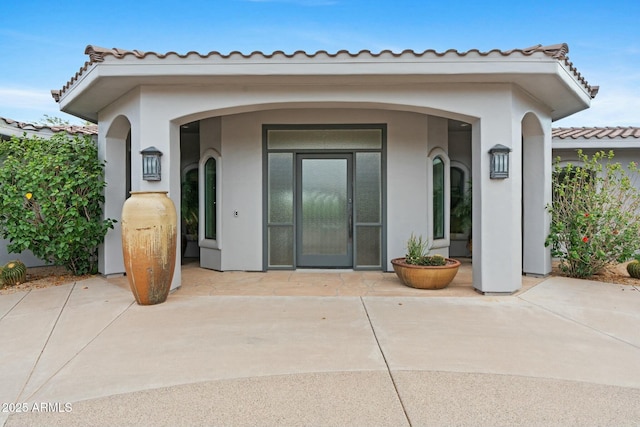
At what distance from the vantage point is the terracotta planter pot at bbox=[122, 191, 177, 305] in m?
5.12

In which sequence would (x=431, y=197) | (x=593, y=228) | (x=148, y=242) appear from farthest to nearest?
(x=431, y=197), (x=593, y=228), (x=148, y=242)

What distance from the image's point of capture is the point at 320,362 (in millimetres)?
3525

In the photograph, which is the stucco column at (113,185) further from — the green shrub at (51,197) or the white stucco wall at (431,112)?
the white stucco wall at (431,112)

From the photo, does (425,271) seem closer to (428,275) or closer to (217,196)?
(428,275)

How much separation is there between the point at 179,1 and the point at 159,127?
7.21 m

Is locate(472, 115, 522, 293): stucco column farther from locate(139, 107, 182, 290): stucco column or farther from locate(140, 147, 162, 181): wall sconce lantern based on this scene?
locate(140, 147, 162, 181): wall sconce lantern

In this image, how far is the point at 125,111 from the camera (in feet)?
21.2

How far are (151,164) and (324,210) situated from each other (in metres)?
3.24

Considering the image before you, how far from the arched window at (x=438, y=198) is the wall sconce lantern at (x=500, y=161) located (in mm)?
2341

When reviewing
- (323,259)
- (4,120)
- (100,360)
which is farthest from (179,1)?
(100,360)

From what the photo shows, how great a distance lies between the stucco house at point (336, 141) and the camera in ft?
18.3

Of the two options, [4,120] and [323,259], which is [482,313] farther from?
[4,120]

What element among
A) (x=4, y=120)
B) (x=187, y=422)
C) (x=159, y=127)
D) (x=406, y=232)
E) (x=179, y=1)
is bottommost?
(x=187, y=422)

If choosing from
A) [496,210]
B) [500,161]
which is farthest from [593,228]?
[500,161]
